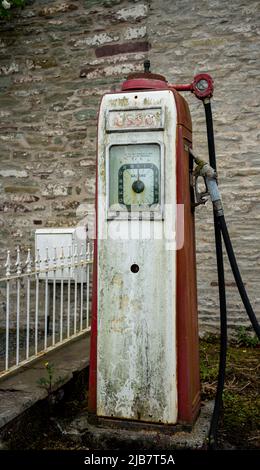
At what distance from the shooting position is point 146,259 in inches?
111

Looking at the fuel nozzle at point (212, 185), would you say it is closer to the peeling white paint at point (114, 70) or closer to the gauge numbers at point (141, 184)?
the gauge numbers at point (141, 184)

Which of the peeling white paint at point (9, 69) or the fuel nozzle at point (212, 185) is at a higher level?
the peeling white paint at point (9, 69)

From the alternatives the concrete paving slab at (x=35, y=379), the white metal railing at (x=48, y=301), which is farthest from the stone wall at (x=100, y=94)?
the concrete paving slab at (x=35, y=379)

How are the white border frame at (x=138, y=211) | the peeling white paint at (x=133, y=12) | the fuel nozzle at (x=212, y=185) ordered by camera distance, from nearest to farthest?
the white border frame at (x=138, y=211)
the fuel nozzle at (x=212, y=185)
the peeling white paint at (x=133, y=12)

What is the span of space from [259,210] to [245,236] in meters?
0.29

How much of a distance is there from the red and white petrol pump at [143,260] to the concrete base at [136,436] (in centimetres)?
7

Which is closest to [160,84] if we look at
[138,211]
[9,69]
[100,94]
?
[138,211]

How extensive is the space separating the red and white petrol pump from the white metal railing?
1011mm

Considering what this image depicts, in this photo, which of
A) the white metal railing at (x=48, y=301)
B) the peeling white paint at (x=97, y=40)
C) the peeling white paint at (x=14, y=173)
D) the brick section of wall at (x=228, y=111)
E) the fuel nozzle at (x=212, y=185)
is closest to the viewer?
the fuel nozzle at (x=212, y=185)

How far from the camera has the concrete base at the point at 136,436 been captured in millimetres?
2811

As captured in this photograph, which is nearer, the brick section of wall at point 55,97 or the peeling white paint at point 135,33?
the peeling white paint at point 135,33

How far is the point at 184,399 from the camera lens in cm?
281

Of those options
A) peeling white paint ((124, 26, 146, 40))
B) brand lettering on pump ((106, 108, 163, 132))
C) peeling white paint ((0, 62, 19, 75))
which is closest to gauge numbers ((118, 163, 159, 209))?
brand lettering on pump ((106, 108, 163, 132))

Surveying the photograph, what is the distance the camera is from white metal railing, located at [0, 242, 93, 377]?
3.95m
